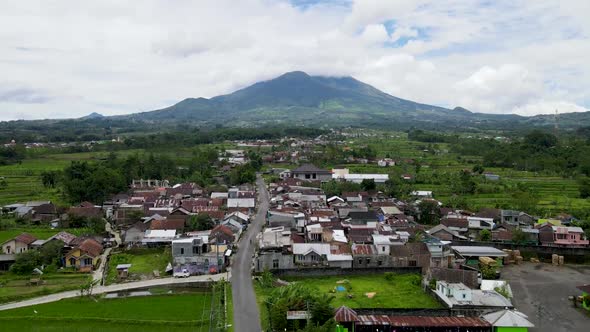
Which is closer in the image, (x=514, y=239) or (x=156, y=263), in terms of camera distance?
(x=156, y=263)

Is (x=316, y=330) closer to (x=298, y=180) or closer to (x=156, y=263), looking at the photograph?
(x=156, y=263)

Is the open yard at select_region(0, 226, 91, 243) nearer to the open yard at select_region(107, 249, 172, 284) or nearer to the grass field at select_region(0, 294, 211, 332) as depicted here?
the open yard at select_region(107, 249, 172, 284)

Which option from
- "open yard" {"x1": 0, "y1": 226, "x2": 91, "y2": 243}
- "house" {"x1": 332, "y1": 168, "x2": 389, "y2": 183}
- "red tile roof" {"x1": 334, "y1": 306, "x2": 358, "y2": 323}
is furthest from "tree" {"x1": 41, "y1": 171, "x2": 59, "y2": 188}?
"red tile roof" {"x1": 334, "y1": 306, "x2": 358, "y2": 323}

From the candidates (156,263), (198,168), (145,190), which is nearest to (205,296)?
(156,263)

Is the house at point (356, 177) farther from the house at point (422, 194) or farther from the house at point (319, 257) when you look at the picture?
the house at point (319, 257)

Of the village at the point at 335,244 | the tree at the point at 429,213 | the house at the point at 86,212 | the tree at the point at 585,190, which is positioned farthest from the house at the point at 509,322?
the tree at the point at 585,190

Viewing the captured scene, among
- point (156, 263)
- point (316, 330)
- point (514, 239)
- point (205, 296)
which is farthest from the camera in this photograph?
point (514, 239)

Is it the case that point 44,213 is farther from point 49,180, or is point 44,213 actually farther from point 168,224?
point 49,180
